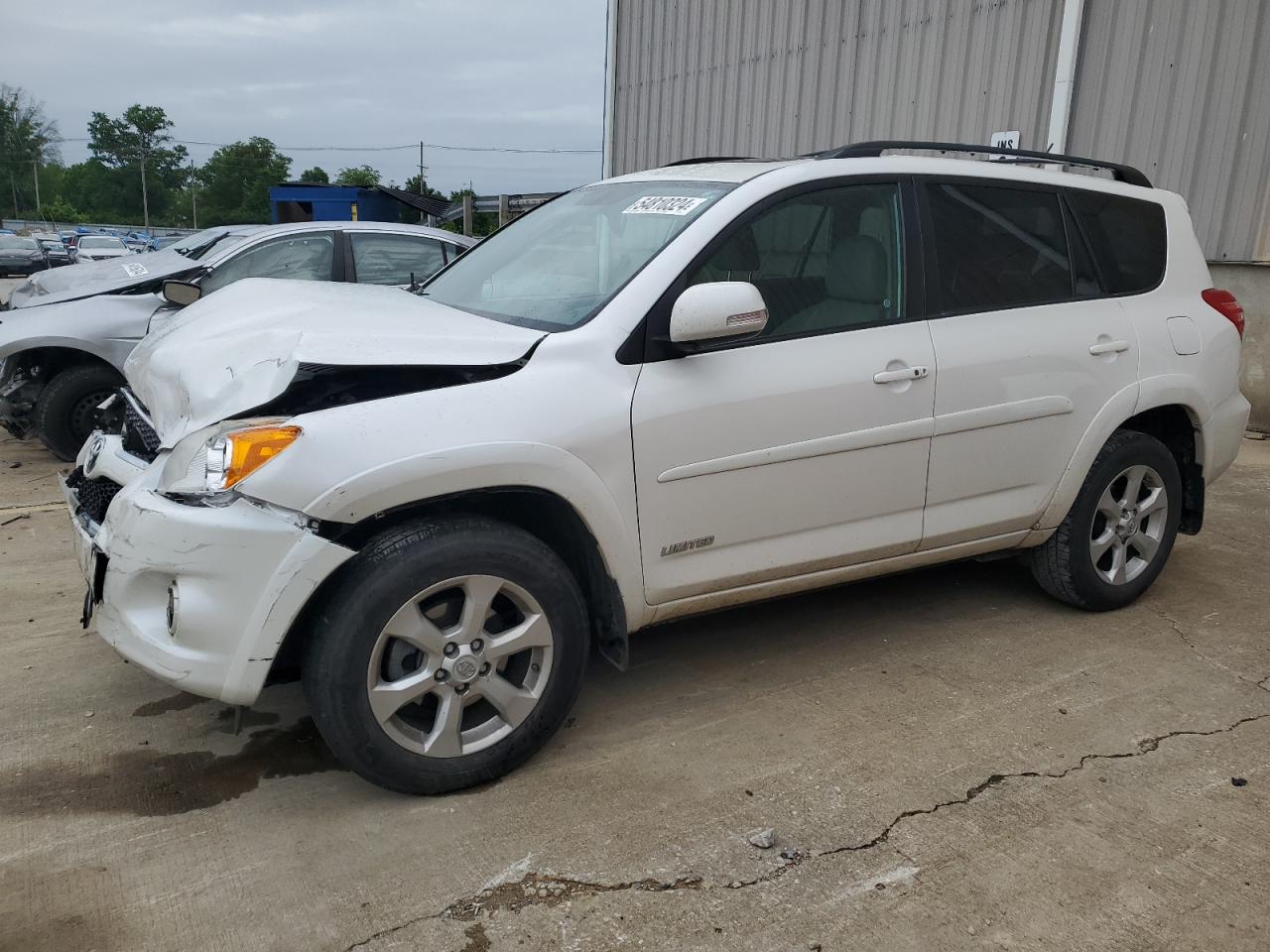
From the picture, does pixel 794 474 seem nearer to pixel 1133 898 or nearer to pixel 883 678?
pixel 883 678

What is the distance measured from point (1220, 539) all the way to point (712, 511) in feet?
11.9

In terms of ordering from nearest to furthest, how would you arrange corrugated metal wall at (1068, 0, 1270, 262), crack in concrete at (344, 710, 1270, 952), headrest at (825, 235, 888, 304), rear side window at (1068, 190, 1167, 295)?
1. crack in concrete at (344, 710, 1270, 952)
2. headrest at (825, 235, 888, 304)
3. rear side window at (1068, 190, 1167, 295)
4. corrugated metal wall at (1068, 0, 1270, 262)

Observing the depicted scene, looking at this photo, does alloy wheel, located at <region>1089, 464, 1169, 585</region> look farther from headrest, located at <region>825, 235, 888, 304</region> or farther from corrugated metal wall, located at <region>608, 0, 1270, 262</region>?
corrugated metal wall, located at <region>608, 0, 1270, 262</region>

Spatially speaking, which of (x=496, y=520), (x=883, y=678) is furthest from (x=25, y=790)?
(x=883, y=678)

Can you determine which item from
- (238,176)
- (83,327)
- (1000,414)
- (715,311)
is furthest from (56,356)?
(238,176)

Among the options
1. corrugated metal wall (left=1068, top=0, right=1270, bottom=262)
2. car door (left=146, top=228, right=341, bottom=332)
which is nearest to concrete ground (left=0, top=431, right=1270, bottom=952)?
car door (left=146, top=228, right=341, bottom=332)

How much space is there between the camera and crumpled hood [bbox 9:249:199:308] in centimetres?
680

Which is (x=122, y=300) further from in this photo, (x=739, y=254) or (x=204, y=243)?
(x=739, y=254)

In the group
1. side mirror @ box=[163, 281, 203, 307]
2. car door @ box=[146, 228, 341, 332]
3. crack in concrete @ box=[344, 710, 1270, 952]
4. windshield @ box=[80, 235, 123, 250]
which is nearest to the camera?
crack in concrete @ box=[344, 710, 1270, 952]

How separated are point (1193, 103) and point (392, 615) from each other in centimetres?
806

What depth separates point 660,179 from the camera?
363 centimetres

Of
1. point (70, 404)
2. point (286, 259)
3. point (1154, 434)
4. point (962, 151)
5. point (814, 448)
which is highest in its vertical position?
point (962, 151)

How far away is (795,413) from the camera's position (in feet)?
10.3

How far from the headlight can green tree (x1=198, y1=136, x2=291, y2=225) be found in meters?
92.6
